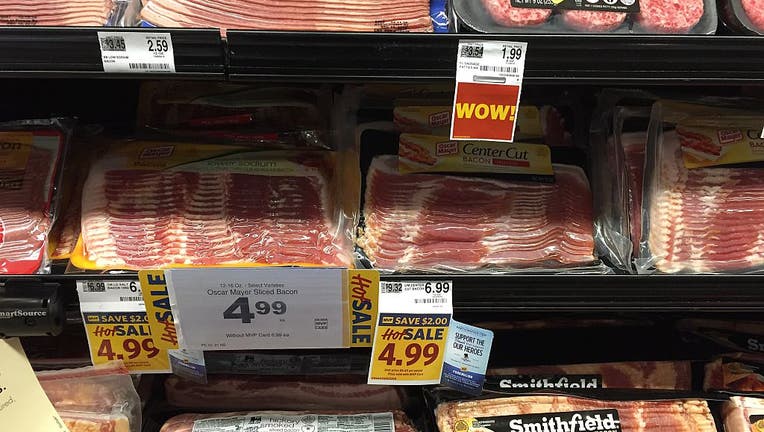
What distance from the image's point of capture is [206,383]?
4.54ft

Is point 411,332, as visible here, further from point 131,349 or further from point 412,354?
point 131,349

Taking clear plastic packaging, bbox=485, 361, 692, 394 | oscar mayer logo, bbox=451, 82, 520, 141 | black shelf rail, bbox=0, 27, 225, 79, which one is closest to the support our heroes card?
clear plastic packaging, bbox=485, 361, 692, 394

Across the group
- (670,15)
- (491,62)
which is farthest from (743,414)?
(491,62)

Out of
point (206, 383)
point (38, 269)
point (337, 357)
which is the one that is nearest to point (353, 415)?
point (337, 357)

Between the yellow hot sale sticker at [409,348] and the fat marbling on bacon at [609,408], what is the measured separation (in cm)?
12

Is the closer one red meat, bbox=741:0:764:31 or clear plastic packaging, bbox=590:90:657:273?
red meat, bbox=741:0:764:31

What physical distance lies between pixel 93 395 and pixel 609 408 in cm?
102

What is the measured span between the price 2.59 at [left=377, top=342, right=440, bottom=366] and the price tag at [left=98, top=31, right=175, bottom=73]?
1.95 ft

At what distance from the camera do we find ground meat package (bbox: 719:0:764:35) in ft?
3.15

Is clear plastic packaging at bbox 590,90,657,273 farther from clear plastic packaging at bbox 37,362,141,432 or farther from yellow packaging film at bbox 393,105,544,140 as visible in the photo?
clear plastic packaging at bbox 37,362,141,432


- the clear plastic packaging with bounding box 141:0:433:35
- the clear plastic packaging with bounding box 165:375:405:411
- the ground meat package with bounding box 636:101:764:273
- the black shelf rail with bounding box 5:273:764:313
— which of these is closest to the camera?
the clear plastic packaging with bounding box 141:0:433:35

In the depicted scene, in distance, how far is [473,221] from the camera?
47.8 inches

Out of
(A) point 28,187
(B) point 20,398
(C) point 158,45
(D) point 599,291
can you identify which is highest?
(C) point 158,45

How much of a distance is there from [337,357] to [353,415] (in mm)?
134
